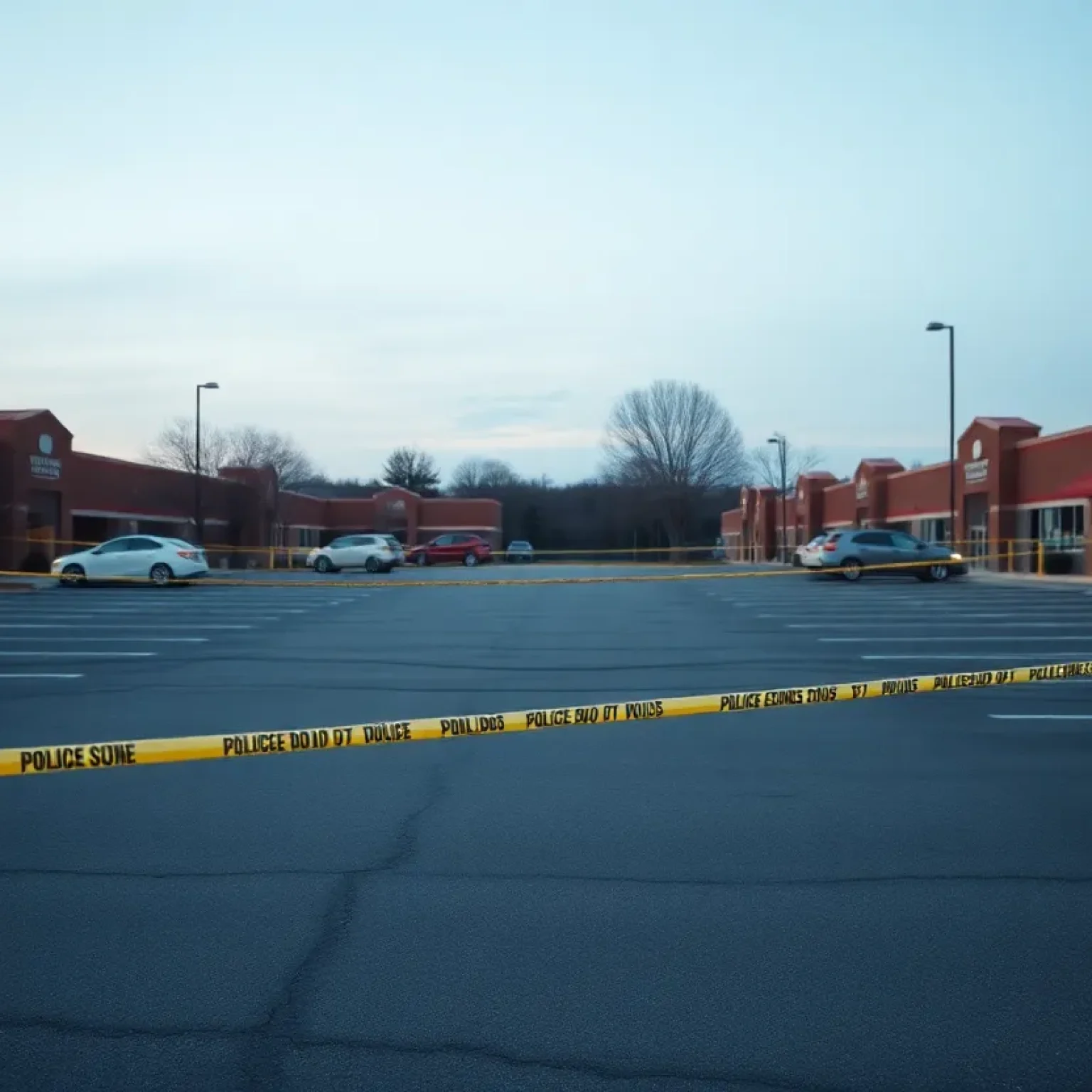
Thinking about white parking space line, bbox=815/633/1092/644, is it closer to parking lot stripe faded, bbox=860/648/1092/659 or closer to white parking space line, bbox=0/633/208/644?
parking lot stripe faded, bbox=860/648/1092/659

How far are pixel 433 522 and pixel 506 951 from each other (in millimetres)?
81848

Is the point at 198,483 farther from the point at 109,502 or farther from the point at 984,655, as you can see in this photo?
the point at 984,655

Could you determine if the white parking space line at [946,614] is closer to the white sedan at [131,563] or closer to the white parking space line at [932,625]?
the white parking space line at [932,625]

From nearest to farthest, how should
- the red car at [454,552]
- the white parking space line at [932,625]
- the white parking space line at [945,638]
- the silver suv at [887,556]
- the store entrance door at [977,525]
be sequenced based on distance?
the white parking space line at [945,638], the white parking space line at [932,625], the silver suv at [887,556], the store entrance door at [977,525], the red car at [454,552]

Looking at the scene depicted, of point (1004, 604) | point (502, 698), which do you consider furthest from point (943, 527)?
point (502, 698)

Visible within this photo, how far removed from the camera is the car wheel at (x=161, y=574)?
34719 mm

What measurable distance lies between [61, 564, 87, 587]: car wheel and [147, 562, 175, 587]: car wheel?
1.84 metres

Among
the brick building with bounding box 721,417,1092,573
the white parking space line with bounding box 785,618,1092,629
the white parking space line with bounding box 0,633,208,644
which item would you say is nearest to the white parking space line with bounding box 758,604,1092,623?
the white parking space line with bounding box 785,618,1092,629

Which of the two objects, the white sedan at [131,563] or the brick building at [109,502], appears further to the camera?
the brick building at [109,502]

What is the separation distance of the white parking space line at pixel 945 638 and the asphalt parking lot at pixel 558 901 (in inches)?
232

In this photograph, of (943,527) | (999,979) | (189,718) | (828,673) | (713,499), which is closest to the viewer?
(999,979)

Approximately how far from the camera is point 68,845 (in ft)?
21.9

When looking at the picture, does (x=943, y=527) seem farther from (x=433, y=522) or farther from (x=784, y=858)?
(x=784, y=858)

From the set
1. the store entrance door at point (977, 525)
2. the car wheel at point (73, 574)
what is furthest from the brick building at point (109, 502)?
the store entrance door at point (977, 525)
